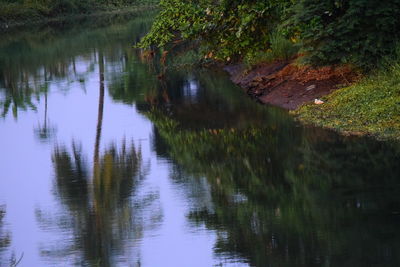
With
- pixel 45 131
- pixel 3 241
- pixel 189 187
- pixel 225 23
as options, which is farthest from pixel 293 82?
pixel 3 241

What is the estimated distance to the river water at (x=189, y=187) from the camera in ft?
34.1

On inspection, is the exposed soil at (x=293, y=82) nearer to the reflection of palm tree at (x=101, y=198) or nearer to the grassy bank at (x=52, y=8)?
the reflection of palm tree at (x=101, y=198)

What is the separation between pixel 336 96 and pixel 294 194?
671 centimetres

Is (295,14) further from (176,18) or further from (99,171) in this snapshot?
(99,171)

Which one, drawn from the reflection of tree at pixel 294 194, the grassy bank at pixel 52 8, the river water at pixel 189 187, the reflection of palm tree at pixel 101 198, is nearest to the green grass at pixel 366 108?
the river water at pixel 189 187

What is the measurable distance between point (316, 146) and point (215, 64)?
16514 mm

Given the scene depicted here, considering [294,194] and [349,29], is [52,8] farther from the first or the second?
[294,194]

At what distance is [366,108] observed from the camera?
56.4 ft

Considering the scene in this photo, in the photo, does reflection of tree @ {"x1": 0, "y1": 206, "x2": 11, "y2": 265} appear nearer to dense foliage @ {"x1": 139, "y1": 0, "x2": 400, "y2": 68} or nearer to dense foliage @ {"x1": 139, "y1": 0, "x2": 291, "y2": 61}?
dense foliage @ {"x1": 139, "y1": 0, "x2": 291, "y2": 61}

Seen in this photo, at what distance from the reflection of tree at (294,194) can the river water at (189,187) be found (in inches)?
1.0

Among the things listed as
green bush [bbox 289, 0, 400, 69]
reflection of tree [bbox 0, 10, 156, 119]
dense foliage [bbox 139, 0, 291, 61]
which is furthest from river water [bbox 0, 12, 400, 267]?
reflection of tree [bbox 0, 10, 156, 119]

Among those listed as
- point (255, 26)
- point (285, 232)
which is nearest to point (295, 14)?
point (255, 26)

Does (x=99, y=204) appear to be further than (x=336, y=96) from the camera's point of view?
No

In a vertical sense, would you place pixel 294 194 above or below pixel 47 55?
above
